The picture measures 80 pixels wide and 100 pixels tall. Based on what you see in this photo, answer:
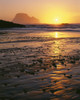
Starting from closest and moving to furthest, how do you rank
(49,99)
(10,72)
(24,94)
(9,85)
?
1. (49,99)
2. (24,94)
3. (9,85)
4. (10,72)

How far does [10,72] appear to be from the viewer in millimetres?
9086

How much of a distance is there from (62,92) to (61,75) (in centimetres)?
220

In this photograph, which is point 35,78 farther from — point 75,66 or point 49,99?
point 75,66

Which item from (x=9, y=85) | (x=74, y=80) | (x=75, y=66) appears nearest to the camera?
(x=9, y=85)

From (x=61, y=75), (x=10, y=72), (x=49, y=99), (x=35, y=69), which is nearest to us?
(x=49, y=99)

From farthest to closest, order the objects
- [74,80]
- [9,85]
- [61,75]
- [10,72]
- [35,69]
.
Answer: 1. [35,69]
2. [10,72]
3. [61,75]
4. [74,80]
5. [9,85]

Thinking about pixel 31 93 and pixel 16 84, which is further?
pixel 16 84

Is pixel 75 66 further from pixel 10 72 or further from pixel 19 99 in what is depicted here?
pixel 19 99

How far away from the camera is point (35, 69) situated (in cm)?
970

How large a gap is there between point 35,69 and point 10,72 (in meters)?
1.70

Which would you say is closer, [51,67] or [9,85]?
[9,85]

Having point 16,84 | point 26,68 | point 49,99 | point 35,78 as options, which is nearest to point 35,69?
point 26,68

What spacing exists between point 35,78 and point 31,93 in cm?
182

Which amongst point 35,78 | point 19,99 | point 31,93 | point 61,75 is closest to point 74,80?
point 61,75
